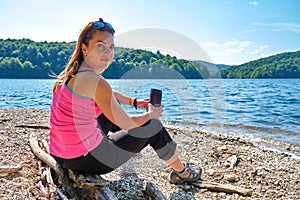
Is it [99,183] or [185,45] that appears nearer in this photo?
[99,183]

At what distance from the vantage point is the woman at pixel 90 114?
2.69 meters

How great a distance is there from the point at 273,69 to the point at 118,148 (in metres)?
102

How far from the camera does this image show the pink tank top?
107 inches

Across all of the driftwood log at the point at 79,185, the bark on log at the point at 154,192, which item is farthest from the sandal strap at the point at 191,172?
the driftwood log at the point at 79,185

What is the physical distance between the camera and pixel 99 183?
283 centimetres

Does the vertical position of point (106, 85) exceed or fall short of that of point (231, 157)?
it exceeds it

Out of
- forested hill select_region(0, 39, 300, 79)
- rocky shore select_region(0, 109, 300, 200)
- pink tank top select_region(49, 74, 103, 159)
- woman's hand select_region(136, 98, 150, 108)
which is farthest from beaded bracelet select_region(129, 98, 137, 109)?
pink tank top select_region(49, 74, 103, 159)

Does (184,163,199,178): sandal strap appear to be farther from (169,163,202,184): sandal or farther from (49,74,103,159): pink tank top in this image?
(49,74,103,159): pink tank top

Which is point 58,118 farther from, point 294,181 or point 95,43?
point 294,181

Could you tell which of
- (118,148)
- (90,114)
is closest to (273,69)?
(118,148)

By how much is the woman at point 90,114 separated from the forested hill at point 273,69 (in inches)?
3503

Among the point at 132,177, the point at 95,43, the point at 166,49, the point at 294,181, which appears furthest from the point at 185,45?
the point at 294,181

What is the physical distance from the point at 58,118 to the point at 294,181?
12.6 feet

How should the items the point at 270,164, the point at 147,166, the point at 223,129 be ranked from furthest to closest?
the point at 223,129 → the point at 270,164 → the point at 147,166
